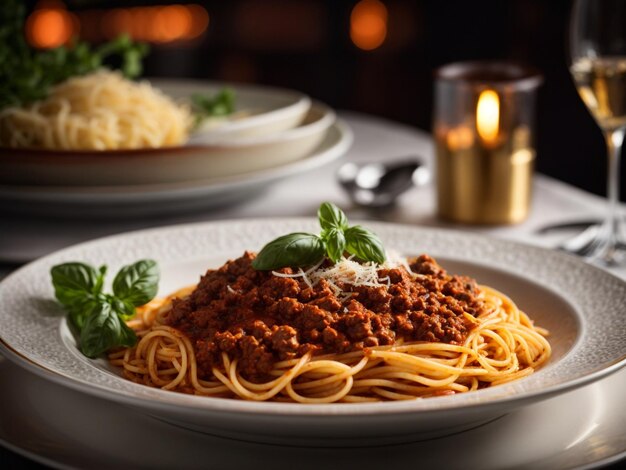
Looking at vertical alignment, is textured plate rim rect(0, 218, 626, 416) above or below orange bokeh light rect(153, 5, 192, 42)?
above

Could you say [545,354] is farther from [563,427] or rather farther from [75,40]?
[75,40]

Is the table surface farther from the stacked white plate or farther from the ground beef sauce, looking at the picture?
the ground beef sauce

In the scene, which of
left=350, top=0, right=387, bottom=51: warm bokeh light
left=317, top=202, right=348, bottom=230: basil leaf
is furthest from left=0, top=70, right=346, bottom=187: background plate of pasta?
left=350, top=0, right=387, bottom=51: warm bokeh light

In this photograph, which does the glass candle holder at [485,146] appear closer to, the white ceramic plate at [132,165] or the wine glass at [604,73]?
the wine glass at [604,73]

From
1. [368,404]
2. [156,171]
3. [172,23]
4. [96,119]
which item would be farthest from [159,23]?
[368,404]

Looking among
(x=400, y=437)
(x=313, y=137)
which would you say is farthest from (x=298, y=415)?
(x=313, y=137)

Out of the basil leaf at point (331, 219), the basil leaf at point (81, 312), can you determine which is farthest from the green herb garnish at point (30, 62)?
the basil leaf at point (331, 219)
